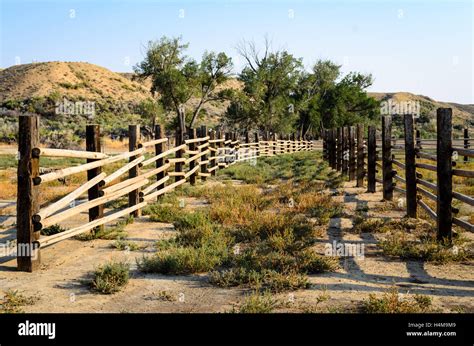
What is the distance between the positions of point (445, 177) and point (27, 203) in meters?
5.51

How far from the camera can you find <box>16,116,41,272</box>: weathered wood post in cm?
525

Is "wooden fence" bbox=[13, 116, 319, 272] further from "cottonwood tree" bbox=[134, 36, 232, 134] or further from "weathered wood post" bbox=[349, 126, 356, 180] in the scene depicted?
"cottonwood tree" bbox=[134, 36, 232, 134]

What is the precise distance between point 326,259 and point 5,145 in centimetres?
3014

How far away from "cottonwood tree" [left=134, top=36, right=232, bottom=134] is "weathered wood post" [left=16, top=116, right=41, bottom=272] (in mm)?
33900

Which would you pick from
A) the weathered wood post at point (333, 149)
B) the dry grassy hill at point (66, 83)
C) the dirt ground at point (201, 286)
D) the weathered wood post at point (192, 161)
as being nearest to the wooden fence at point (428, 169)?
the dirt ground at point (201, 286)

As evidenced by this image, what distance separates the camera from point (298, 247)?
5.85m

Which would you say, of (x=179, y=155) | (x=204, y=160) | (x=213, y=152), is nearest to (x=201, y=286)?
(x=179, y=155)

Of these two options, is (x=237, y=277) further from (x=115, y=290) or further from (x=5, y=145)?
(x=5, y=145)

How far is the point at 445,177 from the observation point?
6.08m

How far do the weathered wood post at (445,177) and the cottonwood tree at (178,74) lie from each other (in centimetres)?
3393

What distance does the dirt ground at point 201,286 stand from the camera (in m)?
4.09
